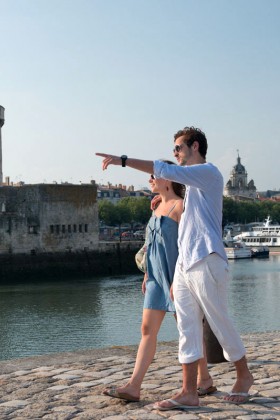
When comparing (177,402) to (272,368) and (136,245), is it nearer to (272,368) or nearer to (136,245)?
(272,368)

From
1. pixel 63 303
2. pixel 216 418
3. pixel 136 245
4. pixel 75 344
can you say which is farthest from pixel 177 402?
pixel 136 245

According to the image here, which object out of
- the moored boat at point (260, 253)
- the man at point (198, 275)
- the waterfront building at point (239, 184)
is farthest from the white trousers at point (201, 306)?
the waterfront building at point (239, 184)

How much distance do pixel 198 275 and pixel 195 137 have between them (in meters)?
0.84

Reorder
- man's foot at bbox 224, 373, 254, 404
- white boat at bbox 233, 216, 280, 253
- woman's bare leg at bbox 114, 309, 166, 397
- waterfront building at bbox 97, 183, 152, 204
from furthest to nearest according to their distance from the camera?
waterfront building at bbox 97, 183, 152, 204 → white boat at bbox 233, 216, 280, 253 → woman's bare leg at bbox 114, 309, 166, 397 → man's foot at bbox 224, 373, 254, 404

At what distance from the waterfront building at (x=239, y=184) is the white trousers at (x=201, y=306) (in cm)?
14467

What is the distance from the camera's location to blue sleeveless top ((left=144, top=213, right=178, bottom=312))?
481 cm

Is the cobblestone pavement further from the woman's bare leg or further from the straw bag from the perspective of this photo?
the straw bag

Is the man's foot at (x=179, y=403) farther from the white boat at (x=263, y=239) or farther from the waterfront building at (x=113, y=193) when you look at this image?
the waterfront building at (x=113, y=193)

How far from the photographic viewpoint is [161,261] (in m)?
4.87

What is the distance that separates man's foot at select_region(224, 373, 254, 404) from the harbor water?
1082 cm

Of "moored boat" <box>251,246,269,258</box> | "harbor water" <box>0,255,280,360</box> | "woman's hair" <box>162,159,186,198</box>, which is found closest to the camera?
"woman's hair" <box>162,159,186,198</box>

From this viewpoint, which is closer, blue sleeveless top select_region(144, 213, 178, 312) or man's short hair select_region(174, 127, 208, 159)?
man's short hair select_region(174, 127, 208, 159)

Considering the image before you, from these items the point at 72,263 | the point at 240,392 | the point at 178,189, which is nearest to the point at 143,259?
the point at 178,189

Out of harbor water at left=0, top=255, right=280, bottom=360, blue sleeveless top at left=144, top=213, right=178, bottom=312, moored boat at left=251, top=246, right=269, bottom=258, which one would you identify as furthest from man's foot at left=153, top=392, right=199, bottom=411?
moored boat at left=251, top=246, right=269, bottom=258
